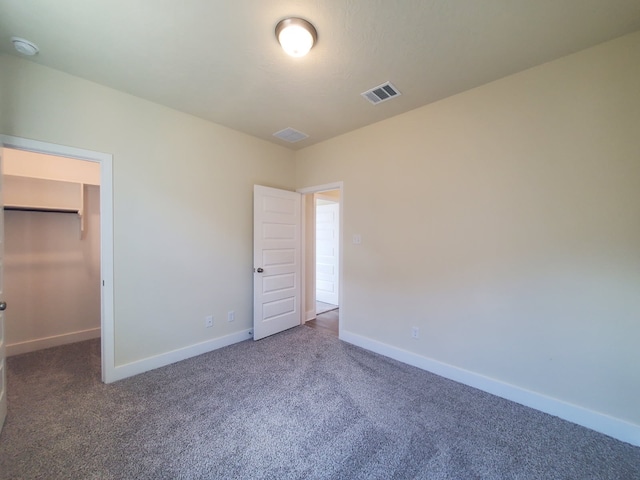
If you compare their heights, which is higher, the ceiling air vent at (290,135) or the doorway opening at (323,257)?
the ceiling air vent at (290,135)

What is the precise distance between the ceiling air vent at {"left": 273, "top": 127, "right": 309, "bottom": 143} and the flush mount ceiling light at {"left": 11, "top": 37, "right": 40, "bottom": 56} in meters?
2.18

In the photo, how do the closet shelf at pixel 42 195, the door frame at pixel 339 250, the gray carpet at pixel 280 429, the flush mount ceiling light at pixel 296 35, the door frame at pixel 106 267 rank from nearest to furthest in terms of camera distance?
the gray carpet at pixel 280 429 → the flush mount ceiling light at pixel 296 35 → the door frame at pixel 106 267 → the closet shelf at pixel 42 195 → the door frame at pixel 339 250

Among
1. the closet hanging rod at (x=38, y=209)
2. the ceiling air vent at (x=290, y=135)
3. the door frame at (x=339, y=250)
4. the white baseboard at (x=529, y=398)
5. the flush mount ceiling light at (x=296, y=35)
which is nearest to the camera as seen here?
the flush mount ceiling light at (x=296, y=35)

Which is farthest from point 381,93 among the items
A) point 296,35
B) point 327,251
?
point 327,251

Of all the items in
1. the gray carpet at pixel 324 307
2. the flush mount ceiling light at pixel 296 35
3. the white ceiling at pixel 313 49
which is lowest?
the gray carpet at pixel 324 307

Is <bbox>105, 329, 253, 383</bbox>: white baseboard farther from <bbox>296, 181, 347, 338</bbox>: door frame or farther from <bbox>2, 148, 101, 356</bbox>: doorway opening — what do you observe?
<bbox>2, 148, 101, 356</bbox>: doorway opening

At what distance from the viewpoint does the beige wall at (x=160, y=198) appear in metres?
2.14

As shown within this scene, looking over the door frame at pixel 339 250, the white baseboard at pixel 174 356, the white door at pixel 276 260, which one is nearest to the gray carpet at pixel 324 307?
the door frame at pixel 339 250

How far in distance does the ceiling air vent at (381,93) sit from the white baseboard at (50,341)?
452 cm

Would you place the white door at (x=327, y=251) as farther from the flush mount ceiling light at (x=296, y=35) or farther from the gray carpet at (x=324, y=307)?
the flush mount ceiling light at (x=296, y=35)

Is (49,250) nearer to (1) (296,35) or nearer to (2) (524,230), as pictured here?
(1) (296,35)

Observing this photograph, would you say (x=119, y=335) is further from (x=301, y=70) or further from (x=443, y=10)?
(x=443, y=10)

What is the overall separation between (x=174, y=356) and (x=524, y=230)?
12.1ft

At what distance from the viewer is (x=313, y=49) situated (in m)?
1.89
